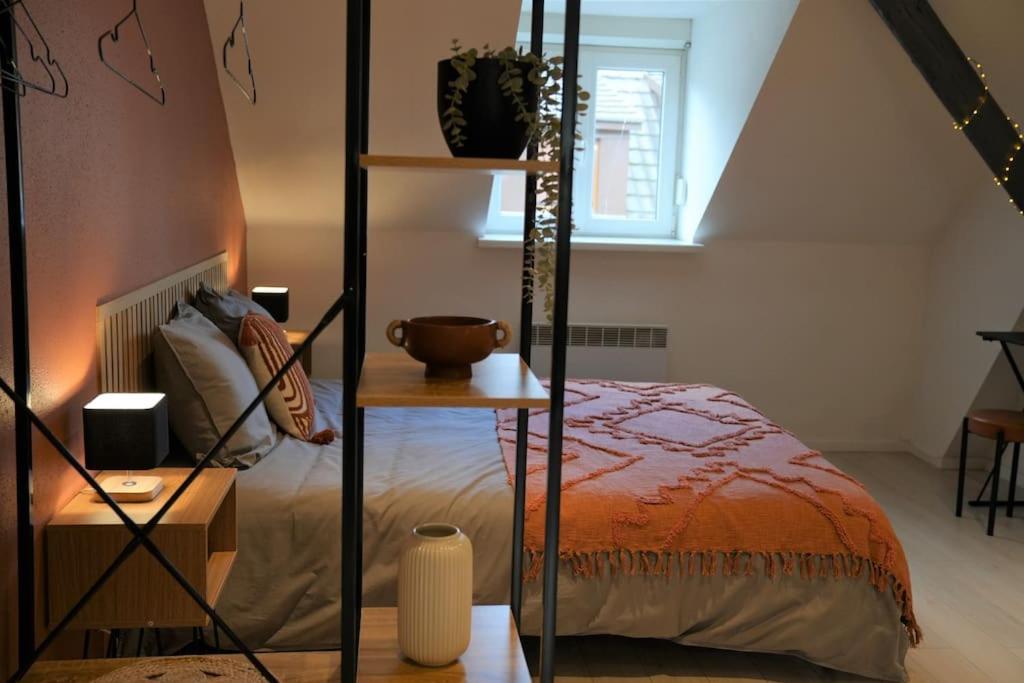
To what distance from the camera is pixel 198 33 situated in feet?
11.0

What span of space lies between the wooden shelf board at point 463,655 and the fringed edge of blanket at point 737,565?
0.65m

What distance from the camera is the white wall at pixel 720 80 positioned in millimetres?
4168

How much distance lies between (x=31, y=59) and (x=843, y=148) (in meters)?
3.60

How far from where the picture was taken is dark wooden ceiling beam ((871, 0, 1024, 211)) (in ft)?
12.3

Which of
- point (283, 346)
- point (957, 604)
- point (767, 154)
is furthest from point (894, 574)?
point (767, 154)

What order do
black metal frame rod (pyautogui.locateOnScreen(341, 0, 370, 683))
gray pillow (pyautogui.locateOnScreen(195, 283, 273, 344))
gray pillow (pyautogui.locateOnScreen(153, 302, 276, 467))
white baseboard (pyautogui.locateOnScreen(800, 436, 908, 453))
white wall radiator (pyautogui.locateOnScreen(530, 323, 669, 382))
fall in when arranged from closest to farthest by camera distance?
black metal frame rod (pyautogui.locateOnScreen(341, 0, 370, 683))
gray pillow (pyautogui.locateOnScreen(153, 302, 276, 467))
gray pillow (pyautogui.locateOnScreen(195, 283, 273, 344))
white wall radiator (pyautogui.locateOnScreen(530, 323, 669, 382))
white baseboard (pyautogui.locateOnScreen(800, 436, 908, 453))

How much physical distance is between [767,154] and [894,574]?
2405 mm

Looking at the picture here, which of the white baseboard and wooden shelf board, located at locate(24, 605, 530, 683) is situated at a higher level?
wooden shelf board, located at locate(24, 605, 530, 683)

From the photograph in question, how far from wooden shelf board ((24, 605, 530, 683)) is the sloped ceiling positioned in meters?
2.91

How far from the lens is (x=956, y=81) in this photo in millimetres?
3814

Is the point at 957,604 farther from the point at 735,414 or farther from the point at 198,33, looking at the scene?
the point at 198,33

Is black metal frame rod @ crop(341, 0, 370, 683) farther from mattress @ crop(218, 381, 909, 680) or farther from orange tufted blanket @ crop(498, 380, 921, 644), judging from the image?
orange tufted blanket @ crop(498, 380, 921, 644)

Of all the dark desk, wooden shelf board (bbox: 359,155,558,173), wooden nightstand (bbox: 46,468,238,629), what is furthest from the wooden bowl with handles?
the dark desk

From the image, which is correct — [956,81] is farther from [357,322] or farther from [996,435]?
[357,322]
